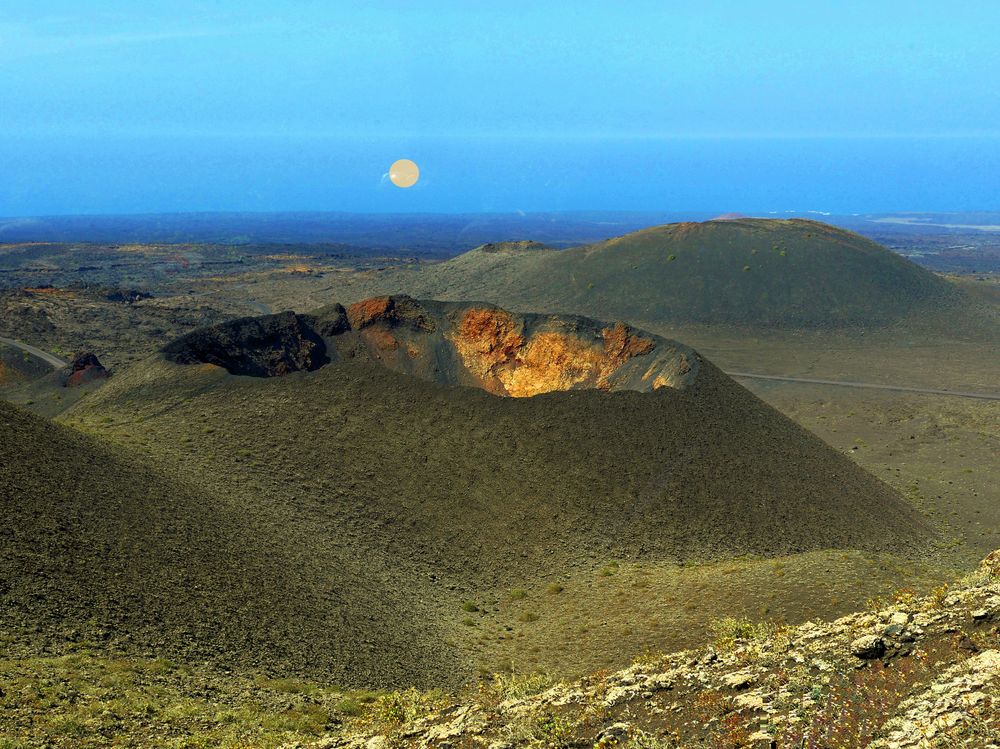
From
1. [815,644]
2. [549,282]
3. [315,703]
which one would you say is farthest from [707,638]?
[549,282]

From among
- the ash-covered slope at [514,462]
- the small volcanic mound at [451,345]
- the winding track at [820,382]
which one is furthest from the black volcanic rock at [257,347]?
the winding track at [820,382]

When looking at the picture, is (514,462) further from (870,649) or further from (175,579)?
(870,649)

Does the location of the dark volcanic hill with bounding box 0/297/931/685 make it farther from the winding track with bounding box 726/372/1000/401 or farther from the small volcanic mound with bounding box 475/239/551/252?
the small volcanic mound with bounding box 475/239/551/252

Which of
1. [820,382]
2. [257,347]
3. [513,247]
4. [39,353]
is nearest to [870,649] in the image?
[257,347]

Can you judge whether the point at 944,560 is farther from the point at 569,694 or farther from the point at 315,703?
the point at 315,703

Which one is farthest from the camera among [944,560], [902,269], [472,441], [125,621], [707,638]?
[902,269]

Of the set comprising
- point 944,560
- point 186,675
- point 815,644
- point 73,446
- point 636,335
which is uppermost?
point 636,335
